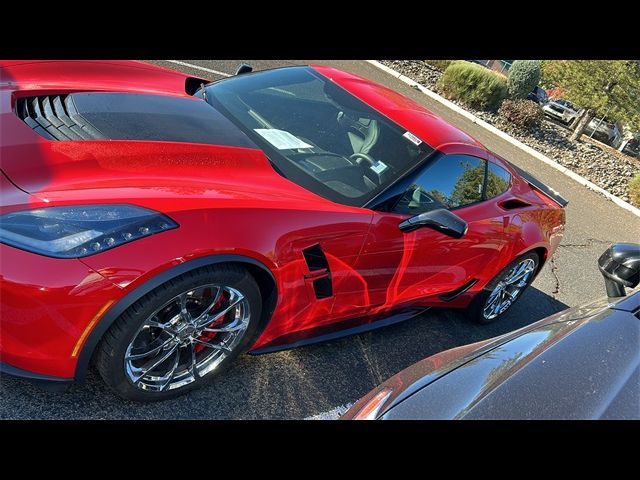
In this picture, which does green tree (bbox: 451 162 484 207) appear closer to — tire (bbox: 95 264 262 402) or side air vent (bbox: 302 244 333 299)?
side air vent (bbox: 302 244 333 299)

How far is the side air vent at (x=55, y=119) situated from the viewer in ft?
7.18

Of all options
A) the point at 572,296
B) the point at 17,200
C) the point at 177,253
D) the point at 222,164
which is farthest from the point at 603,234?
the point at 17,200

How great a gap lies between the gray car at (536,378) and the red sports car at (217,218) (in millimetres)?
741

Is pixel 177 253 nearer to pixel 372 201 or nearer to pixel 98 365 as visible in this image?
pixel 98 365

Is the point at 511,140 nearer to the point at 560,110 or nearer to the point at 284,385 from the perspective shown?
the point at 284,385

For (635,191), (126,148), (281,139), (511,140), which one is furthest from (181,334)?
(635,191)

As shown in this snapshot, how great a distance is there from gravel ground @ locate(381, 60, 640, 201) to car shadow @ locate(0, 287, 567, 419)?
6.80 m

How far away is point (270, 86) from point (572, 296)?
3.68 metres

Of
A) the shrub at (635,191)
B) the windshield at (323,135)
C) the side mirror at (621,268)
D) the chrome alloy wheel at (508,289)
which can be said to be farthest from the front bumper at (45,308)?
the shrub at (635,191)

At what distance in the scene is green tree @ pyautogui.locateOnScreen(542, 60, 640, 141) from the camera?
10.1m

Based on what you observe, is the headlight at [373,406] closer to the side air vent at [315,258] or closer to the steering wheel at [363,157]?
the side air vent at [315,258]

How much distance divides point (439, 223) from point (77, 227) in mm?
1710

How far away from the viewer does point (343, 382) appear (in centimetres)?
280

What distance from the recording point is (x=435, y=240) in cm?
290
